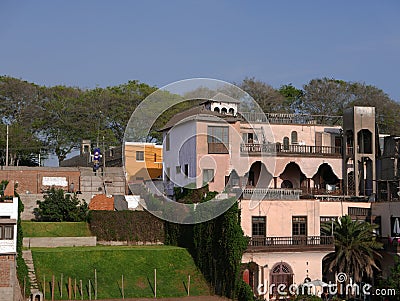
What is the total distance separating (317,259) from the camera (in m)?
30.9

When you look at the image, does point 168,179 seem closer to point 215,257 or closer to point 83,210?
point 83,210

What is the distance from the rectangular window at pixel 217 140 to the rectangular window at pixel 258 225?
6983 millimetres

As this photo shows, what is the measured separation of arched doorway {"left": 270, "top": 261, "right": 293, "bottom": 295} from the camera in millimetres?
30062

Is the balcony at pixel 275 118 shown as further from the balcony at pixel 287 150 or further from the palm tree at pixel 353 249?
the palm tree at pixel 353 249

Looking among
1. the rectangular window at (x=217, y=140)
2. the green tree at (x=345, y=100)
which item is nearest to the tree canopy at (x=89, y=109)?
the green tree at (x=345, y=100)

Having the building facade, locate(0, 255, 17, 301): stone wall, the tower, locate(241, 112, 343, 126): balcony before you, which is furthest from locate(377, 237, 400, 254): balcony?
locate(0, 255, 17, 301): stone wall

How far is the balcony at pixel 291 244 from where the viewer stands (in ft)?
99.0

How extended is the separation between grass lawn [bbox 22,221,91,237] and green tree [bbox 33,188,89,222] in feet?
2.64

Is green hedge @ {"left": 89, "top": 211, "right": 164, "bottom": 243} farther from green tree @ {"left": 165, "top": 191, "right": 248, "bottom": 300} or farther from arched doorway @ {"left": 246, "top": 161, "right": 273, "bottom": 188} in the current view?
arched doorway @ {"left": 246, "top": 161, "right": 273, "bottom": 188}

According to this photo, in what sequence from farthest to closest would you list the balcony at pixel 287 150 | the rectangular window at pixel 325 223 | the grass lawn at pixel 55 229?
the balcony at pixel 287 150 < the grass lawn at pixel 55 229 < the rectangular window at pixel 325 223

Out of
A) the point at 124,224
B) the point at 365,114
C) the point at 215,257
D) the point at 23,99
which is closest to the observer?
the point at 215,257

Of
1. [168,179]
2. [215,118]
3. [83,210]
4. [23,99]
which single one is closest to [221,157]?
[215,118]

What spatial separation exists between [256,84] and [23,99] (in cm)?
2087

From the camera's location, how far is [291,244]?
30.8m
